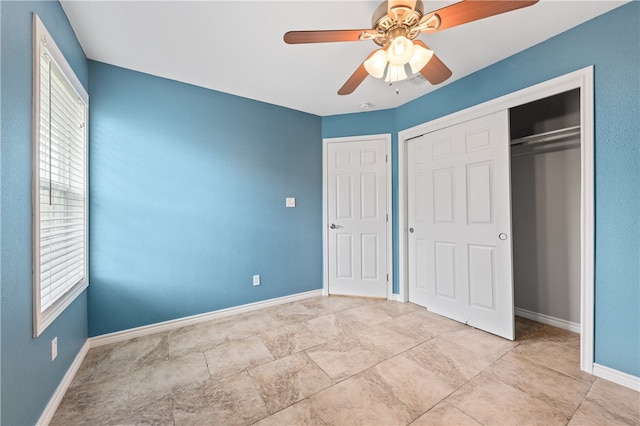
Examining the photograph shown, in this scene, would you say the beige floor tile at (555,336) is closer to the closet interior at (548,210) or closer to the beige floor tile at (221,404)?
the closet interior at (548,210)

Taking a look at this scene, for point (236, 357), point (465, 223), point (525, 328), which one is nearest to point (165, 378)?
point (236, 357)

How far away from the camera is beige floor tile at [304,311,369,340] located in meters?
2.37

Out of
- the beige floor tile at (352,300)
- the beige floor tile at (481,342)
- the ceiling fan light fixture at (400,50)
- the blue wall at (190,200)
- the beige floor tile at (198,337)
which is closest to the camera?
the ceiling fan light fixture at (400,50)

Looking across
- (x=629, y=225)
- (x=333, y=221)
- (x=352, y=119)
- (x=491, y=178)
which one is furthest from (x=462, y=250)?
(x=352, y=119)

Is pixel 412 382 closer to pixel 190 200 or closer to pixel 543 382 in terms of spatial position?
pixel 543 382

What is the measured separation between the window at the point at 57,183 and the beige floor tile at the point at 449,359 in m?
2.40

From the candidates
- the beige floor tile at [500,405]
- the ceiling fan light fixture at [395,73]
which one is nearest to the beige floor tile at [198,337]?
the beige floor tile at [500,405]


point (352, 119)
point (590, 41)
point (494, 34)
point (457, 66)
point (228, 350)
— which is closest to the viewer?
point (590, 41)

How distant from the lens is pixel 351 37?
137 cm

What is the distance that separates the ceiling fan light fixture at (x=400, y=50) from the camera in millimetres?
1305

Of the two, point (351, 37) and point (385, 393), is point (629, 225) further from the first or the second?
point (351, 37)

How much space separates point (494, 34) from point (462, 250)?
6.10ft

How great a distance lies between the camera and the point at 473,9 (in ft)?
3.83

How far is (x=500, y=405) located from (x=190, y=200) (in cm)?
295
